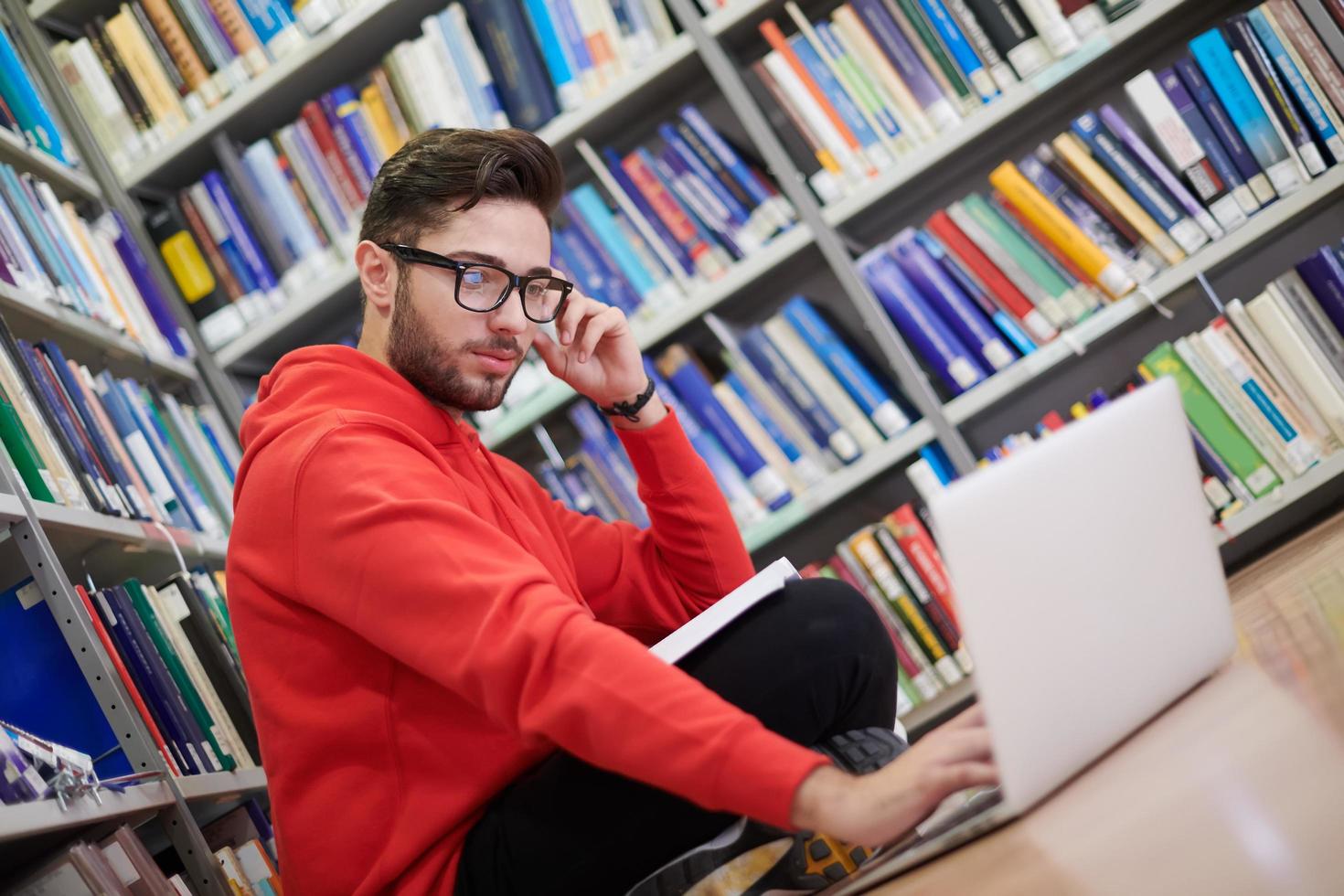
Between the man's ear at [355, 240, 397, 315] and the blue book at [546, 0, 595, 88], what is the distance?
0.91 m

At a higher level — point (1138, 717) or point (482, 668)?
point (482, 668)

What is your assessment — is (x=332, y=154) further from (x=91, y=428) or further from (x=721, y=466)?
(x=721, y=466)

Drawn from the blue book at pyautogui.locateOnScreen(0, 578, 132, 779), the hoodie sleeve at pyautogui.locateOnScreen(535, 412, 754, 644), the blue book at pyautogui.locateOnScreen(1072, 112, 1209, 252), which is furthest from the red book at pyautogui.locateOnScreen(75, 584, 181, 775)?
the blue book at pyautogui.locateOnScreen(1072, 112, 1209, 252)

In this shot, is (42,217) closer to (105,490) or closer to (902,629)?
(105,490)

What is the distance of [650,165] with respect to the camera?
2170mm

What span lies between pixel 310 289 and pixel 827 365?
3.25 feet

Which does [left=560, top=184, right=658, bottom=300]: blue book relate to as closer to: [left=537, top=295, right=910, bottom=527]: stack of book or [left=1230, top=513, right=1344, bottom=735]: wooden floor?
[left=537, top=295, right=910, bottom=527]: stack of book

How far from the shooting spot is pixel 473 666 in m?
0.93

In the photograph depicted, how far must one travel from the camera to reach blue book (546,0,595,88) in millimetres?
2150

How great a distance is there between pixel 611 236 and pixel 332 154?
1.86 ft

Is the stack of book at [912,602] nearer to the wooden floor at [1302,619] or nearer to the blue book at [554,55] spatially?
the wooden floor at [1302,619]

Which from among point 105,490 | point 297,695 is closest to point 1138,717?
point 297,695

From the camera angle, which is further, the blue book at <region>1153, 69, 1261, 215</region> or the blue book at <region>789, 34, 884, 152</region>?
the blue book at <region>789, 34, 884, 152</region>

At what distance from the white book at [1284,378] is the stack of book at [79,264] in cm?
190
